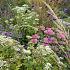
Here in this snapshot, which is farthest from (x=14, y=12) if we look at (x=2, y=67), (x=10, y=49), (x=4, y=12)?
(x=2, y=67)

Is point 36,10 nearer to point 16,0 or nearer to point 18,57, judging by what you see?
point 16,0

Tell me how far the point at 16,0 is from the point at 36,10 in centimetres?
71

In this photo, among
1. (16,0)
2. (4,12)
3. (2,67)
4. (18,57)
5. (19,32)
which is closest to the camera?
(2,67)

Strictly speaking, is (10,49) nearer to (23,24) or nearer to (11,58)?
(11,58)

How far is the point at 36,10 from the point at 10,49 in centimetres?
176

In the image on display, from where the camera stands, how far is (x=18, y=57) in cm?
309

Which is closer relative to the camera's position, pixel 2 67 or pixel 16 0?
pixel 2 67

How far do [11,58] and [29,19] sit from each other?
139 cm

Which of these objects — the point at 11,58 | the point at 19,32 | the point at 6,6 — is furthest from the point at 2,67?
the point at 6,6

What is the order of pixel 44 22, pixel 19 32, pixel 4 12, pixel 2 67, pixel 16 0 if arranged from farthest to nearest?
pixel 16 0
pixel 4 12
pixel 44 22
pixel 19 32
pixel 2 67

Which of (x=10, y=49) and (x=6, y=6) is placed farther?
(x=6, y=6)

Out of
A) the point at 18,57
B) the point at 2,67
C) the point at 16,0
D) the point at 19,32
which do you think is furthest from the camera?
the point at 16,0

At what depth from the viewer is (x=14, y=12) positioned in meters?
4.76

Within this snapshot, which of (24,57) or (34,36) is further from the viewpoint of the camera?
(34,36)
